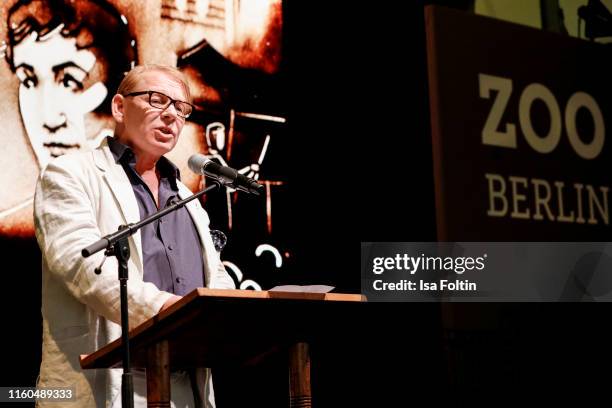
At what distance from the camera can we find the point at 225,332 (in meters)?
2.17

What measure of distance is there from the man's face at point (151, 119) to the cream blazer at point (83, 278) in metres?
0.14

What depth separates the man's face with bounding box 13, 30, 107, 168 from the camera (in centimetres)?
326

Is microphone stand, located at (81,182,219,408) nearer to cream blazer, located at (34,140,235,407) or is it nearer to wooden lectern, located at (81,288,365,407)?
wooden lectern, located at (81,288,365,407)

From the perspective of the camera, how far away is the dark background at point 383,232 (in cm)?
402

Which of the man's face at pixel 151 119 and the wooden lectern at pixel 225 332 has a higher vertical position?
the man's face at pixel 151 119

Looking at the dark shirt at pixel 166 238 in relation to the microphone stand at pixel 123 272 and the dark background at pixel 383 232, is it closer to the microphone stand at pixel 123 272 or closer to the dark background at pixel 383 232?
the microphone stand at pixel 123 272

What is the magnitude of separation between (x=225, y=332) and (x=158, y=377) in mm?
186

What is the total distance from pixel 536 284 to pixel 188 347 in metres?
2.58

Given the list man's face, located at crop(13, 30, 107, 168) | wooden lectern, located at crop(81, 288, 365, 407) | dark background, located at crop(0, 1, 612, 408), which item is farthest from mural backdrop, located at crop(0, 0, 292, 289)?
wooden lectern, located at crop(81, 288, 365, 407)

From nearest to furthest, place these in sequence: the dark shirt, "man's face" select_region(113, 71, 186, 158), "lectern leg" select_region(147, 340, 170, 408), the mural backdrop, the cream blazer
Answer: "lectern leg" select_region(147, 340, 170, 408) → the cream blazer → the dark shirt → "man's face" select_region(113, 71, 186, 158) → the mural backdrop

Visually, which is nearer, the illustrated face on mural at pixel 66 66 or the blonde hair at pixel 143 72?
the blonde hair at pixel 143 72

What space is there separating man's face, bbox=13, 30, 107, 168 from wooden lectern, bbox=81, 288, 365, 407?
4.09 ft

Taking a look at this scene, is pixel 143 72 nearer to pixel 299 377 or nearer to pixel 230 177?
pixel 230 177

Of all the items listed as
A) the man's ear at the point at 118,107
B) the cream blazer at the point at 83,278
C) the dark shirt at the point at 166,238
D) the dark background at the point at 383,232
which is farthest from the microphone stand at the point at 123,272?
the dark background at the point at 383,232
